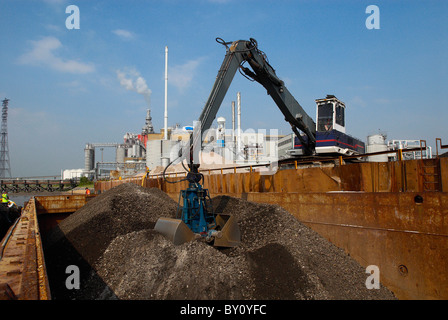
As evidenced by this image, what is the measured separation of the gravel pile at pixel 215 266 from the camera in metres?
5.74

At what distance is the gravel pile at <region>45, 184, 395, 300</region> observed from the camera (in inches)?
226

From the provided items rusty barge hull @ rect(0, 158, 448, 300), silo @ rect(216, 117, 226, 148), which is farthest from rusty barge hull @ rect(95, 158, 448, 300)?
silo @ rect(216, 117, 226, 148)

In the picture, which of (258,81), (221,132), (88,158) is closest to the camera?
(258,81)

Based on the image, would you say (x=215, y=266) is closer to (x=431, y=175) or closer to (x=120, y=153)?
(x=431, y=175)

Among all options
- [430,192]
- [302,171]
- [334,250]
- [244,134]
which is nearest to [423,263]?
[430,192]

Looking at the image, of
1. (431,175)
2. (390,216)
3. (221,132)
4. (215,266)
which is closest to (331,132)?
(431,175)

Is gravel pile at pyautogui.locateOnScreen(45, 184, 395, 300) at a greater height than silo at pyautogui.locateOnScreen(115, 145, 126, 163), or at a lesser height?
lesser

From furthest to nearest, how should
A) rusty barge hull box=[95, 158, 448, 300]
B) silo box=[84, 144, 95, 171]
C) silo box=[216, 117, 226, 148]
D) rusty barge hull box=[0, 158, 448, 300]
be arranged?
silo box=[84, 144, 95, 171], silo box=[216, 117, 226, 148], rusty barge hull box=[95, 158, 448, 300], rusty barge hull box=[0, 158, 448, 300]

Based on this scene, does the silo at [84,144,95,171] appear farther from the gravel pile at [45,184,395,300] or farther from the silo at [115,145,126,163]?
the gravel pile at [45,184,395,300]

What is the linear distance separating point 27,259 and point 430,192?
279 inches

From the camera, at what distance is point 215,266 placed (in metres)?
6.25
